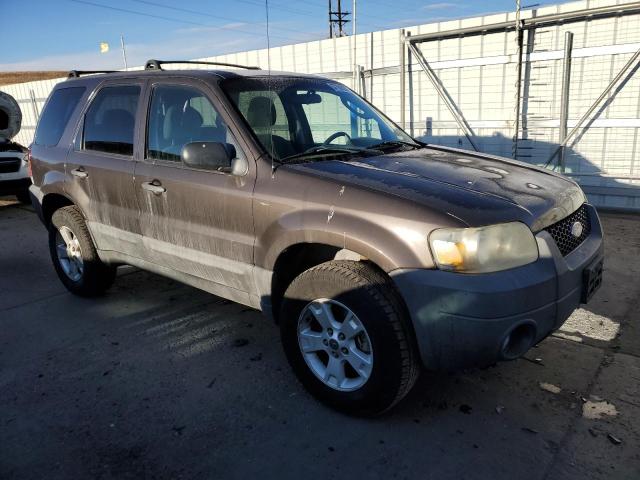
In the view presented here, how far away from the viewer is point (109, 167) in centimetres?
387

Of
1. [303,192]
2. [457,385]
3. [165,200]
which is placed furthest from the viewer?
[165,200]

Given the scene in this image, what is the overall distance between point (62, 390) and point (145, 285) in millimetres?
1913

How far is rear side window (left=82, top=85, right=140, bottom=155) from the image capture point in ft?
12.4

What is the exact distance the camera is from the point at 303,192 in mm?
2740

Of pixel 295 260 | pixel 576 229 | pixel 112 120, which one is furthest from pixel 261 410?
pixel 112 120

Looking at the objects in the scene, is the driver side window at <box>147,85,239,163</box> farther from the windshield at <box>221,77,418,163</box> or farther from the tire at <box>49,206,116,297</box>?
the tire at <box>49,206,116,297</box>

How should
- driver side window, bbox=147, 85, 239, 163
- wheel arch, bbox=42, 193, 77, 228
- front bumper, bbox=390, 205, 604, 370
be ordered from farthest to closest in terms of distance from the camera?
wheel arch, bbox=42, 193, 77, 228 < driver side window, bbox=147, 85, 239, 163 < front bumper, bbox=390, 205, 604, 370

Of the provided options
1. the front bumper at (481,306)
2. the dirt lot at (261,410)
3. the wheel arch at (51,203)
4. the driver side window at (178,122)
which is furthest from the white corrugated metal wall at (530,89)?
the wheel arch at (51,203)

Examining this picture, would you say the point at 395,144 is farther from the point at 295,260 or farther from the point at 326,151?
the point at 295,260

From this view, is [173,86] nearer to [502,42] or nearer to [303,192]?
[303,192]

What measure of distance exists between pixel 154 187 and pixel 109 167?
0.63m

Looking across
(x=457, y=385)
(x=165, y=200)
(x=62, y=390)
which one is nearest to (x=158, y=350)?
(x=62, y=390)

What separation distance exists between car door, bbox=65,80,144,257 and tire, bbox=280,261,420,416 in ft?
5.40

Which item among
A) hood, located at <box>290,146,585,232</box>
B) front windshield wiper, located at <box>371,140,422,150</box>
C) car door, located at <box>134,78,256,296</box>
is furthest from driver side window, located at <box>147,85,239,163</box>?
front windshield wiper, located at <box>371,140,422,150</box>
